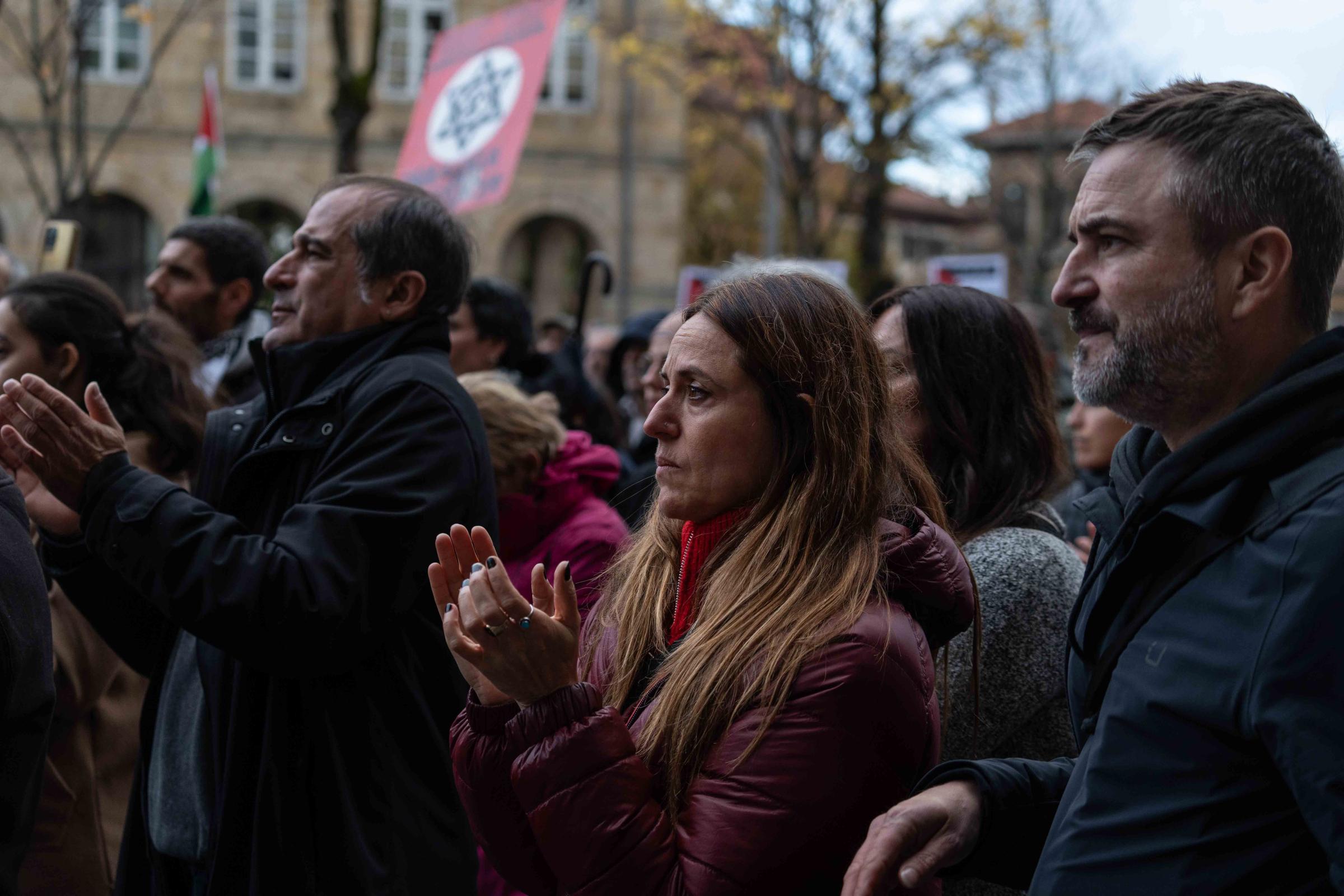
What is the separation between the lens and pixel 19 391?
8.94ft

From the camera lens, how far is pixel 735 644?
2088 mm

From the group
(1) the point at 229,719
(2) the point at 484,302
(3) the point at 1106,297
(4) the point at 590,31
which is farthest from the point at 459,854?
(4) the point at 590,31

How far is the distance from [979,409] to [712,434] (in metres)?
0.97

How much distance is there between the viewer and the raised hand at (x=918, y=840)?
173 centimetres

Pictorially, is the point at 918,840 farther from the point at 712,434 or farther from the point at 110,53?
the point at 110,53

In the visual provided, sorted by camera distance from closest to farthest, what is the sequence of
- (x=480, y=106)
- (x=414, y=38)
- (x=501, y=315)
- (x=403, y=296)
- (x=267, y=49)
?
1. (x=403, y=296)
2. (x=501, y=315)
3. (x=480, y=106)
4. (x=267, y=49)
5. (x=414, y=38)

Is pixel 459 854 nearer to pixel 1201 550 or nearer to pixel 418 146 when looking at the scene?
pixel 1201 550

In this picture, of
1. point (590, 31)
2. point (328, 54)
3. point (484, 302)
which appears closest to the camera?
point (484, 302)

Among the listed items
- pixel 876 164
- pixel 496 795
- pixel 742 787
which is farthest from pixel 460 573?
pixel 876 164

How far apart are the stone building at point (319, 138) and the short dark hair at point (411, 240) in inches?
728

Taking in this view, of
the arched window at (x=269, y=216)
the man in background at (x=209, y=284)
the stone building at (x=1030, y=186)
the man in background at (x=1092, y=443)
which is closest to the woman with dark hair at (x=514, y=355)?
the man in background at (x=209, y=284)

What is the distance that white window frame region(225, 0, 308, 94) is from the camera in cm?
2317

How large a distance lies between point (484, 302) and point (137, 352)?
1783 mm

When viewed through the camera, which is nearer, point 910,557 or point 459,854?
point 910,557
